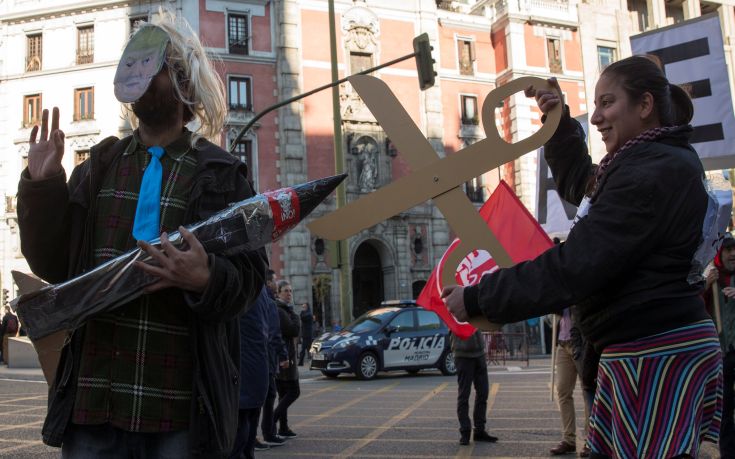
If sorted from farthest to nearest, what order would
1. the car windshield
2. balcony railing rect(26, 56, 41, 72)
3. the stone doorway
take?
1. the stone doorway
2. balcony railing rect(26, 56, 41, 72)
3. the car windshield

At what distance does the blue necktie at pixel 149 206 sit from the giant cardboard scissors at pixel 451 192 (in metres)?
0.54

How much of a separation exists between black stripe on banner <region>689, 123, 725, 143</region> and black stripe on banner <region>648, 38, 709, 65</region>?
73 cm

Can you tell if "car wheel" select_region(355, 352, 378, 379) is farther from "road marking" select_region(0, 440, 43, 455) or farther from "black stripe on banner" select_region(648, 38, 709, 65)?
"black stripe on banner" select_region(648, 38, 709, 65)

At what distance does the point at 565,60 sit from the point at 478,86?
14.9ft

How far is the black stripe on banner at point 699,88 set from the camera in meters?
7.08

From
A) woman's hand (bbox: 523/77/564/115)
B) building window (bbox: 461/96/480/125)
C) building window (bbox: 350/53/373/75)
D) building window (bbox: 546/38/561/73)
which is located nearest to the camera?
woman's hand (bbox: 523/77/564/115)

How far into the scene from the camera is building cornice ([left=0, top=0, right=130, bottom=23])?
29.8 metres

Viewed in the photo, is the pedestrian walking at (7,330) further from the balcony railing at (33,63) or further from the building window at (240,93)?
the balcony railing at (33,63)

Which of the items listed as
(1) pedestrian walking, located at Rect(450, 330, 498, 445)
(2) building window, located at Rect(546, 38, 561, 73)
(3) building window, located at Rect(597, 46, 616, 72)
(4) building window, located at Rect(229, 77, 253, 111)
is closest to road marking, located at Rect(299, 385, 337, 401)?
(1) pedestrian walking, located at Rect(450, 330, 498, 445)

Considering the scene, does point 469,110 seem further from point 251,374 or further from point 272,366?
point 251,374

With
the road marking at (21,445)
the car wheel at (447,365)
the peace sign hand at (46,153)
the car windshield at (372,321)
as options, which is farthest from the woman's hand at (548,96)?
the car wheel at (447,365)

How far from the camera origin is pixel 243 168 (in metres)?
2.37

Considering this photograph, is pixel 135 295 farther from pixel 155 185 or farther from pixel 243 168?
pixel 243 168

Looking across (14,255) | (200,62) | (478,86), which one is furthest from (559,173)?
(478,86)
